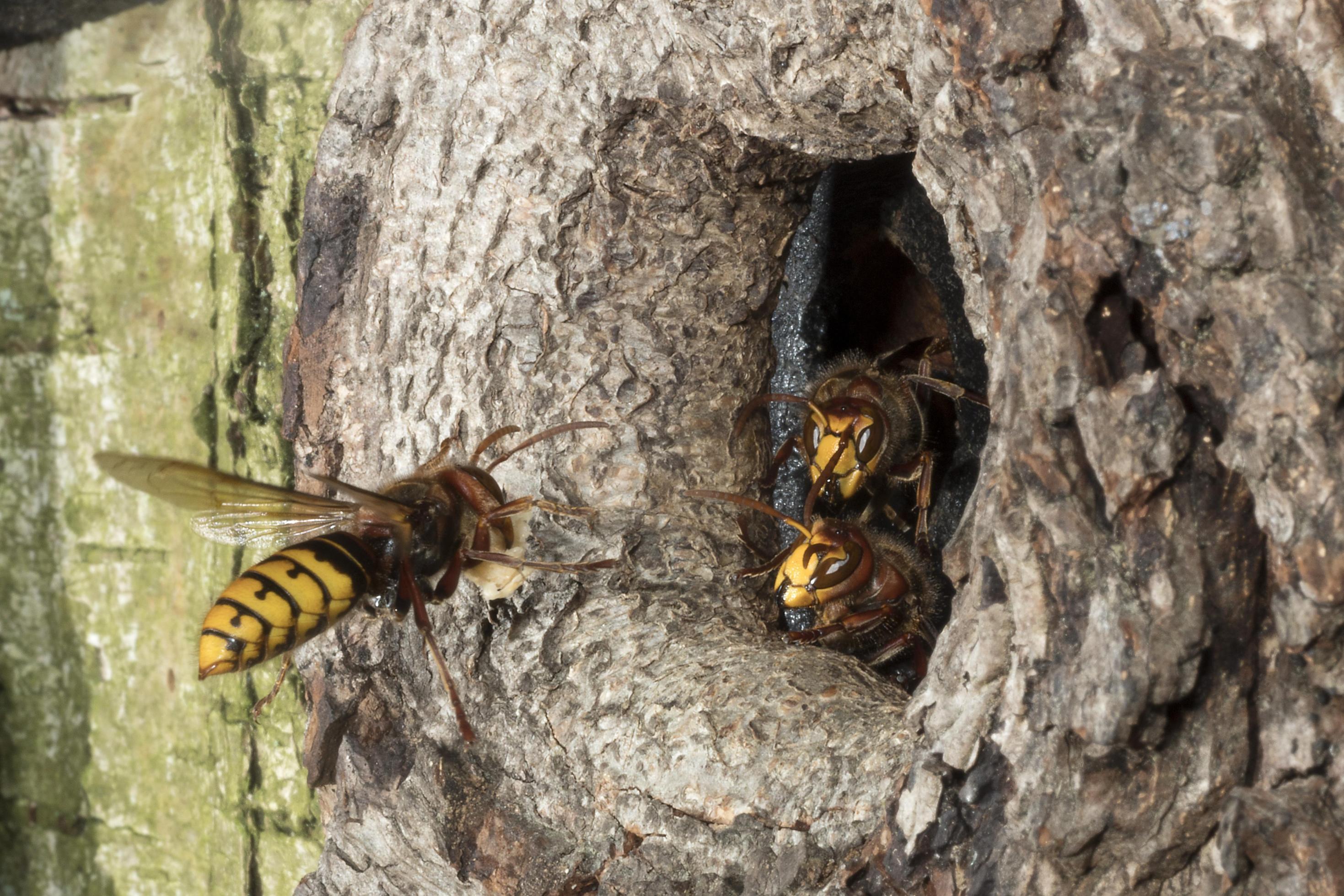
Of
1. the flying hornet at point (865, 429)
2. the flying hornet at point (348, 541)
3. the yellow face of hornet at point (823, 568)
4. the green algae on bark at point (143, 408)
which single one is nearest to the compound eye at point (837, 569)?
the yellow face of hornet at point (823, 568)

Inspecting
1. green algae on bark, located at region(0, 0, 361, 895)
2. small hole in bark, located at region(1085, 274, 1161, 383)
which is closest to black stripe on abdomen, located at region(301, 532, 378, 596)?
green algae on bark, located at region(0, 0, 361, 895)

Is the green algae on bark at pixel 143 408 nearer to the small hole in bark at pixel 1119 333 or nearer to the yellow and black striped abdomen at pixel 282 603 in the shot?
the yellow and black striped abdomen at pixel 282 603

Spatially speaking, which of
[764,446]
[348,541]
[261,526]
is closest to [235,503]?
[261,526]

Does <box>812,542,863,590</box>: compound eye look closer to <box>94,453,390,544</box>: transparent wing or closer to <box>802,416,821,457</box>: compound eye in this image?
<box>802,416,821,457</box>: compound eye

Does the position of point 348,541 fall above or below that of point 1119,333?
below

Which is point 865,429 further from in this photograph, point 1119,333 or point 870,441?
point 1119,333

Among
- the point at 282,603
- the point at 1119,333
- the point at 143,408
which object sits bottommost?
the point at 282,603
